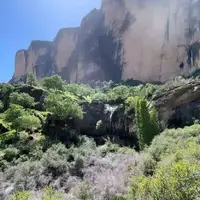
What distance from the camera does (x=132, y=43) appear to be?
64250mm

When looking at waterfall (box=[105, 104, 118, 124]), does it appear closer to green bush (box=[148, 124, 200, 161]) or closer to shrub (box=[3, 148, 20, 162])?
shrub (box=[3, 148, 20, 162])

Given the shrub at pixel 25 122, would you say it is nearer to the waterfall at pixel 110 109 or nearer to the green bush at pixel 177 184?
the waterfall at pixel 110 109

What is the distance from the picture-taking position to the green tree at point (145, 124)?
21.9 m

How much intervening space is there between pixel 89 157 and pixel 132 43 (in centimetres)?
4820

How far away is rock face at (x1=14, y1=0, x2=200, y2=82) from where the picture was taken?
56219 millimetres

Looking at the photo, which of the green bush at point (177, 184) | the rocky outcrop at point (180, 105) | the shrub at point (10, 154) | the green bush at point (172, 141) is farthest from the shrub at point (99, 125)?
the green bush at point (177, 184)

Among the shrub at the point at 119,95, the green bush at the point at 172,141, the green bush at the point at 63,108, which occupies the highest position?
the shrub at the point at 119,95

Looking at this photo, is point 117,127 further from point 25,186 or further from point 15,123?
point 25,186

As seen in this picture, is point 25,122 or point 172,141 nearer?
point 172,141

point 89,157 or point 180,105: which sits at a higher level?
point 180,105

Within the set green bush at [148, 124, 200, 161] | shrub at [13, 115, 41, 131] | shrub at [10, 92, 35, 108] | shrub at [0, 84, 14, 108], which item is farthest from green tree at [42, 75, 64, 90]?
green bush at [148, 124, 200, 161]

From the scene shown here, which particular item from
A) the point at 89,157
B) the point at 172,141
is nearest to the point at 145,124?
the point at 89,157

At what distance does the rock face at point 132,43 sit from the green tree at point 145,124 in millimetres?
30781

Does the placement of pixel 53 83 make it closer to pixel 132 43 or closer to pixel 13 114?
pixel 13 114
